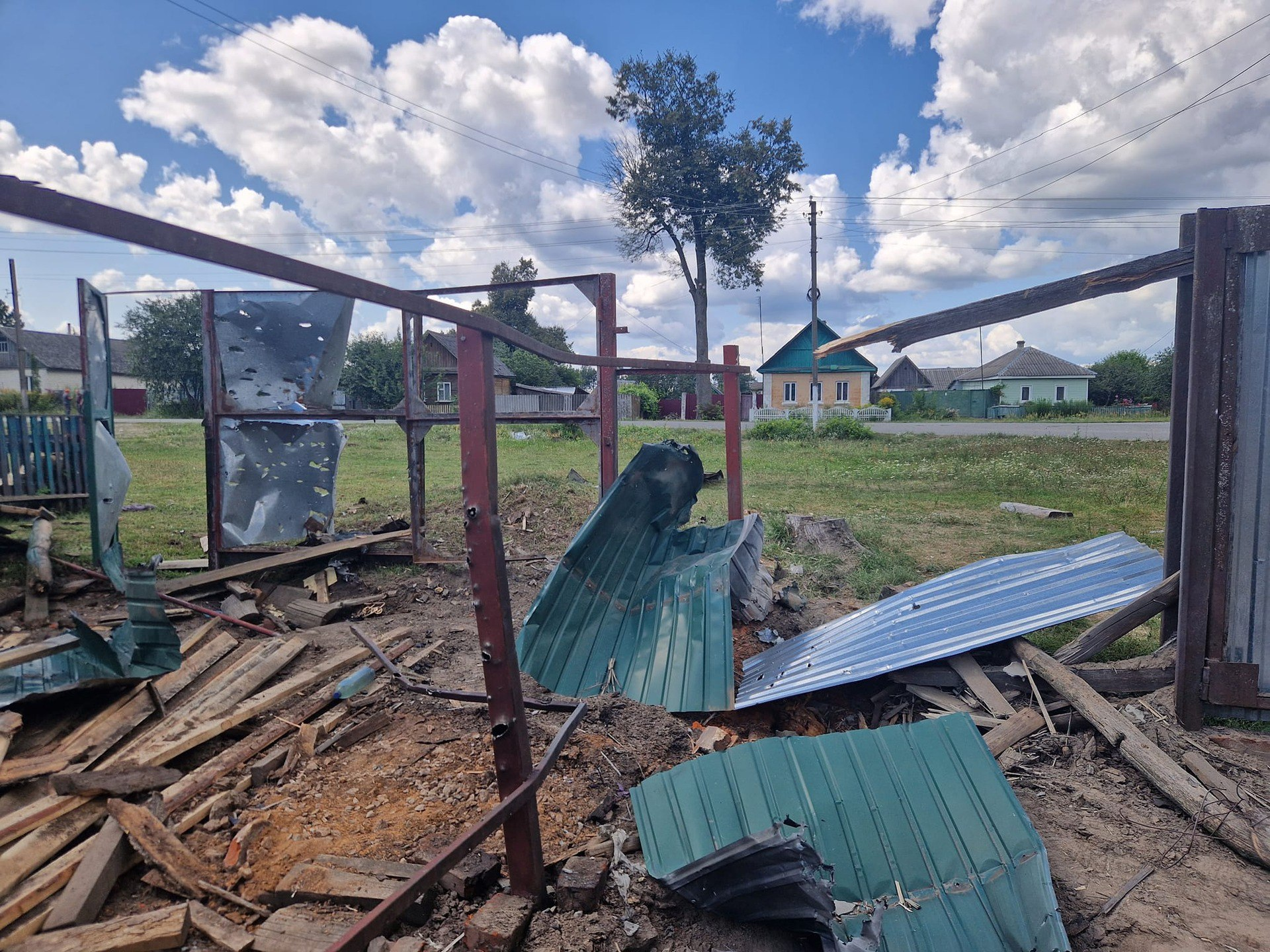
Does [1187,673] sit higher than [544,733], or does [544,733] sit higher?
[1187,673]

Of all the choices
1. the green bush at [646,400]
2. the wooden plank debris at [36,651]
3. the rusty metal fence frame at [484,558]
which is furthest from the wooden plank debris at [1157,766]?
the green bush at [646,400]

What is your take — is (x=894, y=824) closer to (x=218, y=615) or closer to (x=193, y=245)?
(x=193, y=245)

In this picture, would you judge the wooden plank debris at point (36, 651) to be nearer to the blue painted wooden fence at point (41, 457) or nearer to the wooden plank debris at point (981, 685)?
the wooden plank debris at point (981, 685)

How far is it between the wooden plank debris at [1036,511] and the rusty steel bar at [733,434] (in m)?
6.06

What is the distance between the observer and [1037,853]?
2566 mm

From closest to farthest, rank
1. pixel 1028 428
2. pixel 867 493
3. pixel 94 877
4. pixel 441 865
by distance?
pixel 441 865 < pixel 94 877 < pixel 867 493 < pixel 1028 428

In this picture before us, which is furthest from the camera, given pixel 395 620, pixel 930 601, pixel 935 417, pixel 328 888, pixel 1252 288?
pixel 935 417

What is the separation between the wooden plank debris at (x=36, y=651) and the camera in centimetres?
372

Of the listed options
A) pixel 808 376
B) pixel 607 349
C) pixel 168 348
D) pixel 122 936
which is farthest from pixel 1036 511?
pixel 168 348

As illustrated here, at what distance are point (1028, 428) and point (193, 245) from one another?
3000 cm

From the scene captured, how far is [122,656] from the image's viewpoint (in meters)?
3.69

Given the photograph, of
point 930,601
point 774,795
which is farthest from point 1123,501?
point 774,795

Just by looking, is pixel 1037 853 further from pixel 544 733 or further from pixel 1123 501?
pixel 1123 501

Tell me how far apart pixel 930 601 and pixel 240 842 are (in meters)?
4.00
